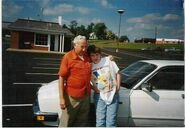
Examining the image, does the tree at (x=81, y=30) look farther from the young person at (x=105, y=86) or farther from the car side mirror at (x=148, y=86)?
the car side mirror at (x=148, y=86)

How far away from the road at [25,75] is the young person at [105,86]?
0.38 meters

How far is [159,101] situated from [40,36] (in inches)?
74.9

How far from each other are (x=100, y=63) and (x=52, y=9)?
106 cm

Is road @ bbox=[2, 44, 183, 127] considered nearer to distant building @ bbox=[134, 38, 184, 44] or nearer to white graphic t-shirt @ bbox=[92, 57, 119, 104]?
distant building @ bbox=[134, 38, 184, 44]

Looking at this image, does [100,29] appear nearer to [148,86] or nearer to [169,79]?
[148,86]

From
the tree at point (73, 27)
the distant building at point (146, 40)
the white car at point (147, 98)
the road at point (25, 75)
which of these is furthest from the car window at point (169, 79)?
the tree at point (73, 27)

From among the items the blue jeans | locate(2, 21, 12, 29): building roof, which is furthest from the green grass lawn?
locate(2, 21, 12, 29): building roof

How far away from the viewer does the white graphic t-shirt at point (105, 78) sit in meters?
3.82

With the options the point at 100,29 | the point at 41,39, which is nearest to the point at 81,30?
the point at 100,29

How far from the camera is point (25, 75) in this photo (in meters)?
4.44

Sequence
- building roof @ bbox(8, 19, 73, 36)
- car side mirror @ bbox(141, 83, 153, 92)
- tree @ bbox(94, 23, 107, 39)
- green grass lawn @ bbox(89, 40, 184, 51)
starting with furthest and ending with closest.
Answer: green grass lawn @ bbox(89, 40, 184, 51)
tree @ bbox(94, 23, 107, 39)
building roof @ bbox(8, 19, 73, 36)
car side mirror @ bbox(141, 83, 153, 92)

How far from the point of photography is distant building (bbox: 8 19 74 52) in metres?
4.16

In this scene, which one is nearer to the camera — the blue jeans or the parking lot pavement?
the blue jeans

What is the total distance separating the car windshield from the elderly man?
75 centimetres
